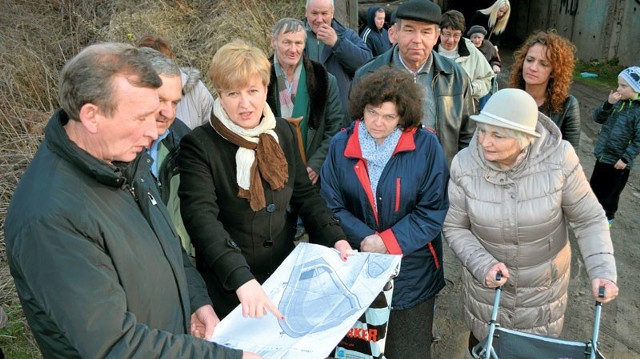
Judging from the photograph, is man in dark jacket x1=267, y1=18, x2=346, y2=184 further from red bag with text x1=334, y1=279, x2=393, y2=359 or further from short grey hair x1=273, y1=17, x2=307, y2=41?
red bag with text x1=334, y1=279, x2=393, y2=359

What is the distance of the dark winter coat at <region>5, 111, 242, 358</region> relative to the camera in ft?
4.79

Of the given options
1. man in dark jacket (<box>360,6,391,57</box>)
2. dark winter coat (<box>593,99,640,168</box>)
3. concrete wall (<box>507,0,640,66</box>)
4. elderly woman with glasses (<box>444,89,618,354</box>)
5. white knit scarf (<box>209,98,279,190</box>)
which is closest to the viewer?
white knit scarf (<box>209,98,279,190</box>)

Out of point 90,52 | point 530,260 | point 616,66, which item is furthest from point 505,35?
point 90,52

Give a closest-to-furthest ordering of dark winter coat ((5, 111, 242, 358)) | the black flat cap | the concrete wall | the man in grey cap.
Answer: dark winter coat ((5, 111, 242, 358))
the black flat cap
the man in grey cap
the concrete wall

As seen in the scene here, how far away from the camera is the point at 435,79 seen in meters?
3.88

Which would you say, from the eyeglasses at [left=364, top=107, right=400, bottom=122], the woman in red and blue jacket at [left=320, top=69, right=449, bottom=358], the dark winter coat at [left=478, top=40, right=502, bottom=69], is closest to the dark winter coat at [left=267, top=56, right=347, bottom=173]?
the woman in red and blue jacket at [left=320, top=69, right=449, bottom=358]

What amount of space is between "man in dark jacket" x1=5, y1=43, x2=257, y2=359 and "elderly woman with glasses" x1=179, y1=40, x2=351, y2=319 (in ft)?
1.89

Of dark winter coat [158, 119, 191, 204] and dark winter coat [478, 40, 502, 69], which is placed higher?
dark winter coat [158, 119, 191, 204]

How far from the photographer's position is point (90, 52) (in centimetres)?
162

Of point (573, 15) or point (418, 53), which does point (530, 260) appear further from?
point (573, 15)

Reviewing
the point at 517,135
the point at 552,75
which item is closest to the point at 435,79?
the point at 552,75

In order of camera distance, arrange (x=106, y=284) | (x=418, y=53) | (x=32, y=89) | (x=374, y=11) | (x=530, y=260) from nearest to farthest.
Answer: (x=106, y=284) < (x=530, y=260) < (x=418, y=53) < (x=32, y=89) < (x=374, y=11)

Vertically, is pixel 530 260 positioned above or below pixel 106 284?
below

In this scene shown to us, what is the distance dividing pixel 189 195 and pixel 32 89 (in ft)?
16.1
